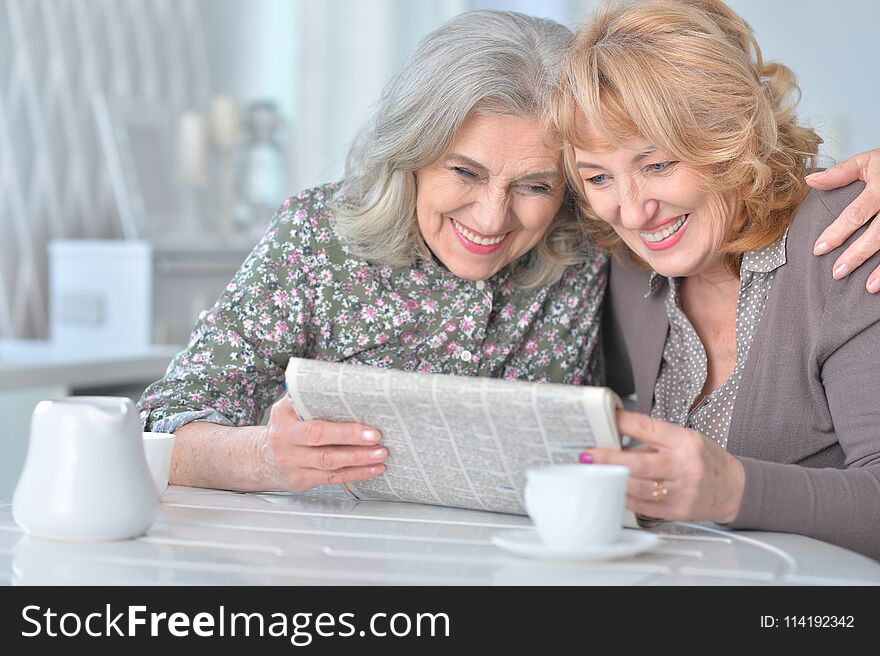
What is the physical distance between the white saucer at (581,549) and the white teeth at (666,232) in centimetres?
56

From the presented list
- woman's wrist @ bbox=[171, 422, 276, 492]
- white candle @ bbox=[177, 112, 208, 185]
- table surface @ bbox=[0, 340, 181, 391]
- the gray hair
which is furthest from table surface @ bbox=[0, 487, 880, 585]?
white candle @ bbox=[177, 112, 208, 185]

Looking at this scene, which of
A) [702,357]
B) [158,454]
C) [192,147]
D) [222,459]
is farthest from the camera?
[192,147]

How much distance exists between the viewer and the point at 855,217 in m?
1.28

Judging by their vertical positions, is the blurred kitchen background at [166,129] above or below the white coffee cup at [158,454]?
above

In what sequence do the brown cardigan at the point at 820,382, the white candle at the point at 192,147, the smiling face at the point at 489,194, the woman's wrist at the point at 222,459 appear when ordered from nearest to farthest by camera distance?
the brown cardigan at the point at 820,382 < the woman's wrist at the point at 222,459 < the smiling face at the point at 489,194 < the white candle at the point at 192,147

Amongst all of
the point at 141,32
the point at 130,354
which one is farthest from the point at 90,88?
the point at 130,354

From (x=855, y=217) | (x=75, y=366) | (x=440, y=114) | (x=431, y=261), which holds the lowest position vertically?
(x=75, y=366)

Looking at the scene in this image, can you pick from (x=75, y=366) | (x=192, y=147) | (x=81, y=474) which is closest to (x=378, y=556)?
(x=81, y=474)

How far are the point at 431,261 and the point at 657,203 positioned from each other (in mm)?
375

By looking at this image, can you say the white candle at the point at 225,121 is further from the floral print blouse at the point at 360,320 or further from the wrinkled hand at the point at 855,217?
the wrinkled hand at the point at 855,217

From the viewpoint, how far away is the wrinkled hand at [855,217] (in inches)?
48.8

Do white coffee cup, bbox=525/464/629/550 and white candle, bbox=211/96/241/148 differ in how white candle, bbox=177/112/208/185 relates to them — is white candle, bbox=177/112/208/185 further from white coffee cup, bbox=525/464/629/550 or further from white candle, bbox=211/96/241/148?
white coffee cup, bbox=525/464/629/550

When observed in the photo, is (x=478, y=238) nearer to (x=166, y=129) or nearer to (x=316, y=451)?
(x=316, y=451)

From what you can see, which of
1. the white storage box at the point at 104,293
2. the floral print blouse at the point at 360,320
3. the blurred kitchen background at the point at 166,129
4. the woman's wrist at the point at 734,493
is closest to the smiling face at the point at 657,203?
the floral print blouse at the point at 360,320
